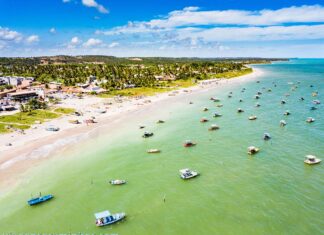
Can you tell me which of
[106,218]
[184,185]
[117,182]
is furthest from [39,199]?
[184,185]

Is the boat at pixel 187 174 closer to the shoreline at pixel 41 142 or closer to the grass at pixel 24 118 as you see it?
the shoreline at pixel 41 142

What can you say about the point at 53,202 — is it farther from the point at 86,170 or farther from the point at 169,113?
the point at 169,113

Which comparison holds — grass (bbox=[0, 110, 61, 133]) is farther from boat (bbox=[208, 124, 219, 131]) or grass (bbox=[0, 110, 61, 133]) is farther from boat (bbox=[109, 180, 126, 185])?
boat (bbox=[208, 124, 219, 131])

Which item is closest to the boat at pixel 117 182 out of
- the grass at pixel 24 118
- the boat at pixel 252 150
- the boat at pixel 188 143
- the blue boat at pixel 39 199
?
the blue boat at pixel 39 199

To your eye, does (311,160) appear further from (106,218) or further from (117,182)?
(106,218)

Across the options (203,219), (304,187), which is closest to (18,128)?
(203,219)

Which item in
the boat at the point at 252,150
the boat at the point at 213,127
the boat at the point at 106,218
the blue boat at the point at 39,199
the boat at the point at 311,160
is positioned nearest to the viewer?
the boat at the point at 106,218

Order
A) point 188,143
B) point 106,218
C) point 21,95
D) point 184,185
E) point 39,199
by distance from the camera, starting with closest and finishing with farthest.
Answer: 1. point 106,218
2. point 39,199
3. point 184,185
4. point 188,143
5. point 21,95
